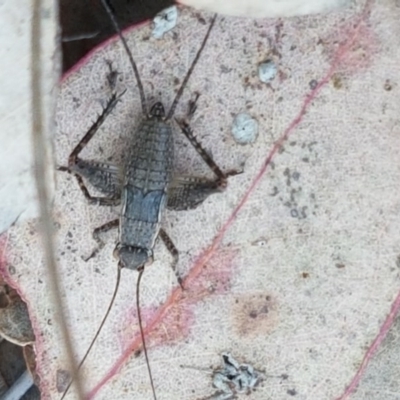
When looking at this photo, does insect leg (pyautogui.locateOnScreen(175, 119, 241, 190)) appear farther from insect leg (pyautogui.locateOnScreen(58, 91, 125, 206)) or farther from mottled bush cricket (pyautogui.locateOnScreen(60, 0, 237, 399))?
insect leg (pyautogui.locateOnScreen(58, 91, 125, 206))

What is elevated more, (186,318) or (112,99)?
(112,99)

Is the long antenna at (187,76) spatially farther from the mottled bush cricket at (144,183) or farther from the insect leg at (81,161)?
the insect leg at (81,161)

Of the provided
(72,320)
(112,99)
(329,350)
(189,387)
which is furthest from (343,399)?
(112,99)

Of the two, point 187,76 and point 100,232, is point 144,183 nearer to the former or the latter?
point 100,232

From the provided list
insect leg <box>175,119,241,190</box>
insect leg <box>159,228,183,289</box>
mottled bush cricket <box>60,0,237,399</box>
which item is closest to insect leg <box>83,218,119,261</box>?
mottled bush cricket <box>60,0,237,399</box>

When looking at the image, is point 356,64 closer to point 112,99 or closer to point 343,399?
point 112,99

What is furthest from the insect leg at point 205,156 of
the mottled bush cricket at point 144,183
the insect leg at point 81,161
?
the insect leg at point 81,161

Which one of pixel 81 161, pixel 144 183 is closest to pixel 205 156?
pixel 144 183
